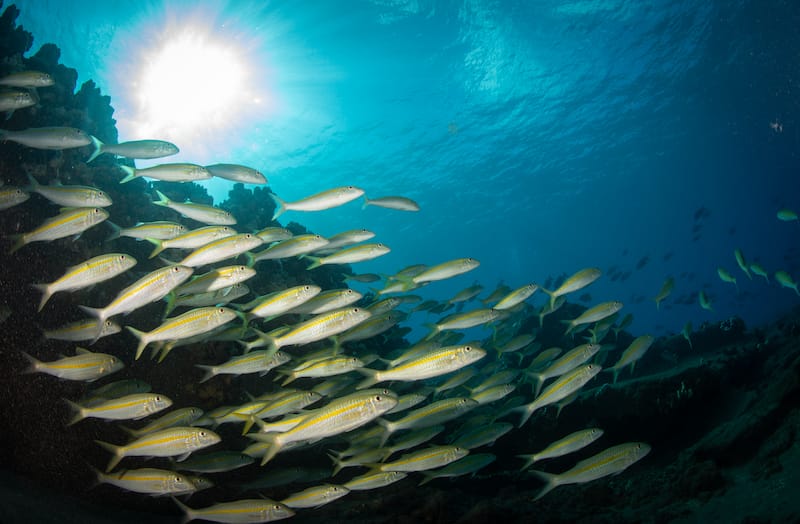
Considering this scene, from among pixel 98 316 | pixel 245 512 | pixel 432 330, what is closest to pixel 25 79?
pixel 98 316

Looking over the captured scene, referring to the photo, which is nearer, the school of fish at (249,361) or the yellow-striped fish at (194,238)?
the school of fish at (249,361)

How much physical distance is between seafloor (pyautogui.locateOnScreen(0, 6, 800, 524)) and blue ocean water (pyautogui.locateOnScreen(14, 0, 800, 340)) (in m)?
14.3

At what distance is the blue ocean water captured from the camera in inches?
790

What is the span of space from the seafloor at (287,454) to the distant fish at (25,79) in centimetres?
97

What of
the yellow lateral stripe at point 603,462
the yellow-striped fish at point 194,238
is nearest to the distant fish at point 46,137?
the yellow-striped fish at point 194,238

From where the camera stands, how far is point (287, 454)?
689 centimetres

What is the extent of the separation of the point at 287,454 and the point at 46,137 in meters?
5.89

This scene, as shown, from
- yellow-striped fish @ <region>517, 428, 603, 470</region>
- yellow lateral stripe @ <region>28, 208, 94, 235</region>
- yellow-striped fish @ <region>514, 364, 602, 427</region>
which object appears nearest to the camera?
yellow lateral stripe @ <region>28, 208, 94, 235</region>

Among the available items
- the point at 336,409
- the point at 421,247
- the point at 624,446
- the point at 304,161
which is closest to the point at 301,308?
the point at 336,409

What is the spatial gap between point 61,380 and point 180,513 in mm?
2697

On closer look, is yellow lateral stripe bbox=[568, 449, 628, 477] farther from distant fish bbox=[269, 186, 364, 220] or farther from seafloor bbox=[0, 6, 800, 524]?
distant fish bbox=[269, 186, 364, 220]

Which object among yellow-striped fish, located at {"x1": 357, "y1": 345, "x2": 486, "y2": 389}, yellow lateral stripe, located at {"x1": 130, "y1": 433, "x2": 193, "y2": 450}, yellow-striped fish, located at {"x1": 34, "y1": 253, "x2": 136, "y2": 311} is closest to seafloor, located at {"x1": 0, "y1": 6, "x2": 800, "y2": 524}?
yellow lateral stripe, located at {"x1": 130, "y1": 433, "x2": 193, "y2": 450}

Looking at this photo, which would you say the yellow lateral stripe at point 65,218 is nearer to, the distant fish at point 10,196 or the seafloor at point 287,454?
the distant fish at point 10,196

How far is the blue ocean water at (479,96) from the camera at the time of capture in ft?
65.8
